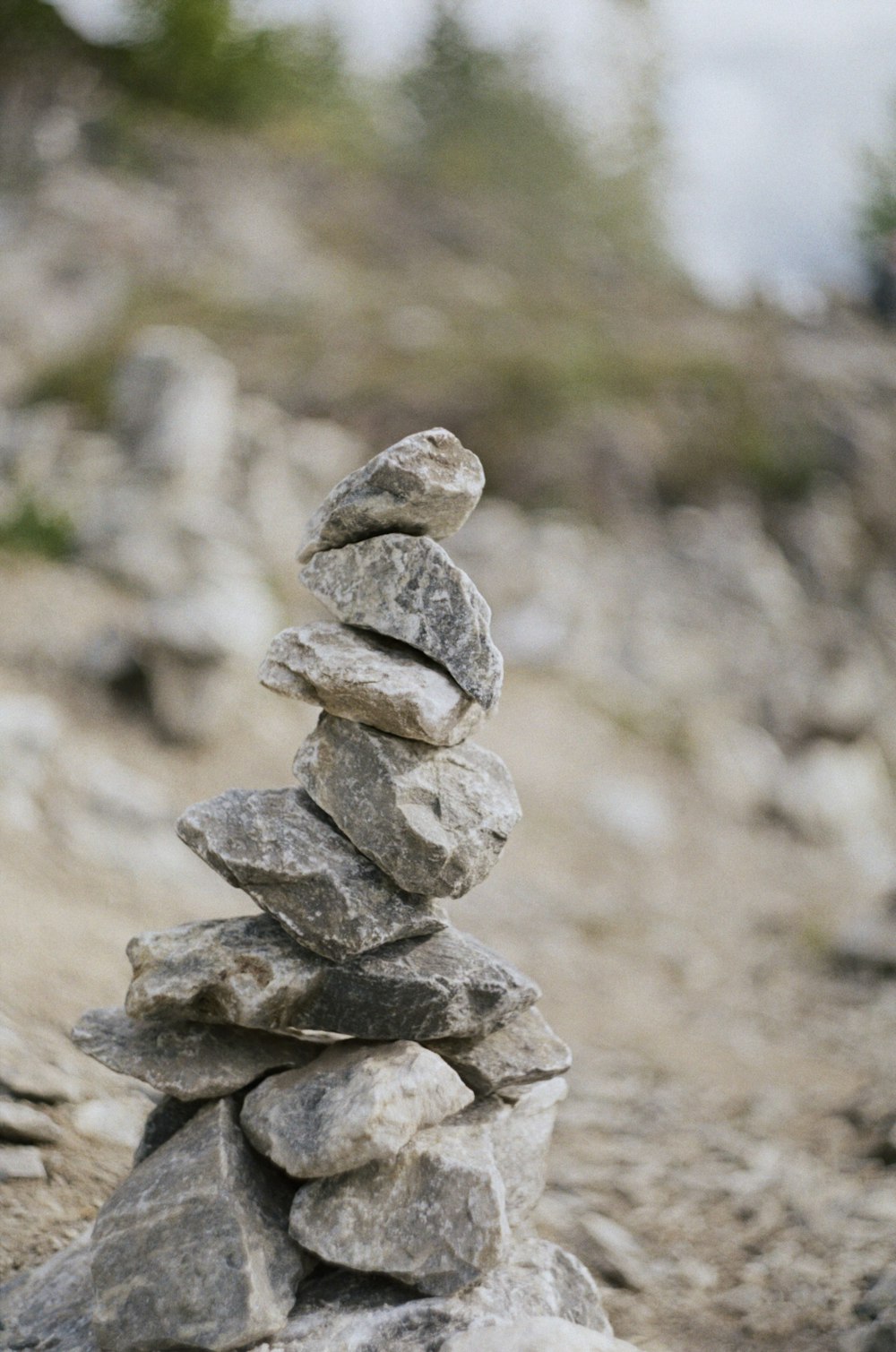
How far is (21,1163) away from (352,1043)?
128 cm

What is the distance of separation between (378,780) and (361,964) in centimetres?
51

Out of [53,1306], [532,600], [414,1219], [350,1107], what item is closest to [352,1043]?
[350,1107]

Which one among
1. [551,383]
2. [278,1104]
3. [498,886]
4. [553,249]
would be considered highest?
[553,249]

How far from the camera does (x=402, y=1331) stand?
2660mm

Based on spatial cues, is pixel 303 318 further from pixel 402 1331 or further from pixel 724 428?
pixel 402 1331

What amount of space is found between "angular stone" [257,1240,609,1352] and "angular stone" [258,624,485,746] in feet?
4.61

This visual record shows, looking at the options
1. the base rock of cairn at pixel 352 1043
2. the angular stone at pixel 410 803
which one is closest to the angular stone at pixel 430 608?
the base rock of cairn at pixel 352 1043

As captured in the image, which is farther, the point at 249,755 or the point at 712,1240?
the point at 249,755

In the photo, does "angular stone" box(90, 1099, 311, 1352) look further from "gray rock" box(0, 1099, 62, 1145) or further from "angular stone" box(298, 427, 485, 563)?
"angular stone" box(298, 427, 485, 563)

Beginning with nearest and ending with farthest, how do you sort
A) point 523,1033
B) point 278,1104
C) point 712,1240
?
point 278,1104 → point 523,1033 → point 712,1240

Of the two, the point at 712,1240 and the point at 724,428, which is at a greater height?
the point at 724,428

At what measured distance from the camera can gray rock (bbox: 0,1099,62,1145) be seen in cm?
358

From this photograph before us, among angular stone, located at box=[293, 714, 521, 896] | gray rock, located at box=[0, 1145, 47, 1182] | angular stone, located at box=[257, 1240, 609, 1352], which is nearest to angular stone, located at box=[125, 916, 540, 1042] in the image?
angular stone, located at box=[293, 714, 521, 896]

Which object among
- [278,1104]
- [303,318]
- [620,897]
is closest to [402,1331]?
[278,1104]
